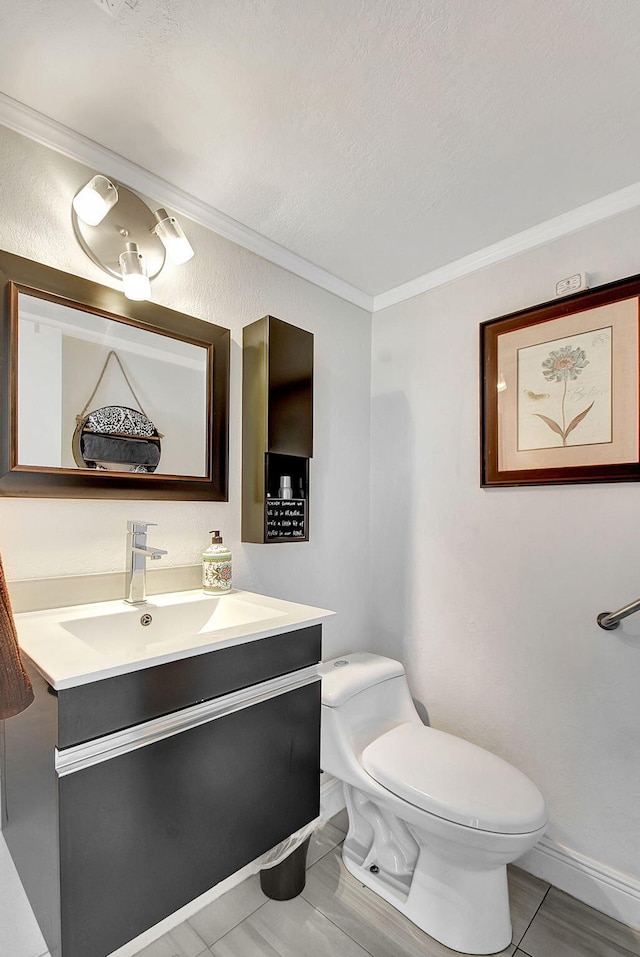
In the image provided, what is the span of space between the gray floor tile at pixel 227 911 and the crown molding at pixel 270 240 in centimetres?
207

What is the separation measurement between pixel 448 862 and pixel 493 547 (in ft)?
3.10

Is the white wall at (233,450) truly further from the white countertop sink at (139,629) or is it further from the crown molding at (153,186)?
the white countertop sink at (139,629)

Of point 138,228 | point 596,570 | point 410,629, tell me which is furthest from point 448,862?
point 138,228

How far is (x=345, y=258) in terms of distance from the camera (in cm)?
186

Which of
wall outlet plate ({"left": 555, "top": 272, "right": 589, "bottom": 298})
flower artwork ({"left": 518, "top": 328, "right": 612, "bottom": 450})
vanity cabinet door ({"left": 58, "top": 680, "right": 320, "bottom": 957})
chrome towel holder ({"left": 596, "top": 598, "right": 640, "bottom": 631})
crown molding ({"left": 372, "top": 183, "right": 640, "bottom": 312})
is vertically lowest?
vanity cabinet door ({"left": 58, "top": 680, "right": 320, "bottom": 957})

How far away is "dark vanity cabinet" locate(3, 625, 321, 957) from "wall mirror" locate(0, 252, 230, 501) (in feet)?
1.83

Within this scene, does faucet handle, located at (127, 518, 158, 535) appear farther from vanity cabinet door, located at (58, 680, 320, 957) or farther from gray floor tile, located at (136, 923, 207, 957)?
A: gray floor tile, located at (136, 923, 207, 957)

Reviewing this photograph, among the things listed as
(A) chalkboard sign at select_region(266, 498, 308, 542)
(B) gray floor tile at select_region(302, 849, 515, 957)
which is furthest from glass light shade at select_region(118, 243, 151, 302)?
(B) gray floor tile at select_region(302, 849, 515, 957)

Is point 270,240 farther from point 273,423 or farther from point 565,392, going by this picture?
point 565,392

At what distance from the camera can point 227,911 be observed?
1.43 meters

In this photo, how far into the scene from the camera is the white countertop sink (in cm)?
82

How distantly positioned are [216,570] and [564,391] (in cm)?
123

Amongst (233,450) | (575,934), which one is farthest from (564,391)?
(575,934)

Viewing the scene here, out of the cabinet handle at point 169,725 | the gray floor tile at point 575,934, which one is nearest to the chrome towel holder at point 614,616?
the gray floor tile at point 575,934
